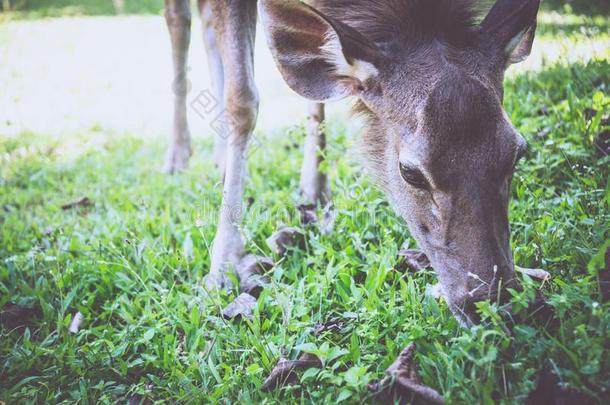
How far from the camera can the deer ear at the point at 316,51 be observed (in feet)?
9.35

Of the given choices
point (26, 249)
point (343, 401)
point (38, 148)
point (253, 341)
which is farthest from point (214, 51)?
point (343, 401)

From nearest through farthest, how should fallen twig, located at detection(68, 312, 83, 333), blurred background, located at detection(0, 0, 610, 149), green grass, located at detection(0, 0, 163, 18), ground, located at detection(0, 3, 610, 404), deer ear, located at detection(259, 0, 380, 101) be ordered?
ground, located at detection(0, 3, 610, 404)
deer ear, located at detection(259, 0, 380, 101)
fallen twig, located at detection(68, 312, 83, 333)
blurred background, located at detection(0, 0, 610, 149)
green grass, located at detection(0, 0, 163, 18)

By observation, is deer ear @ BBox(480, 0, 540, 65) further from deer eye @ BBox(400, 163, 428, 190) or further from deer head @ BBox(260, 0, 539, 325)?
deer eye @ BBox(400, 163, 428, 190)

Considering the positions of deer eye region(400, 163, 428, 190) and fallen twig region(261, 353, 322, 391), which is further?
deer eye region(400, 163, 428, 190)

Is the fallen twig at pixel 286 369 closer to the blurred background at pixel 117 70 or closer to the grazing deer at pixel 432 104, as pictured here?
the grazing deer at pixel 432 104

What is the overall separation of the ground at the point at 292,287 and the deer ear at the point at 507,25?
995 mm

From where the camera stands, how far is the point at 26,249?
13.9 feet

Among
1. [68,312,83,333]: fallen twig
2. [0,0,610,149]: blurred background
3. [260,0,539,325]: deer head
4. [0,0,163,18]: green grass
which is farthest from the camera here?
[0,0,163,18]: green grass

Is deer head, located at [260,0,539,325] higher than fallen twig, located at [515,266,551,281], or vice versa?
deer head, located at [260,0,539,325]

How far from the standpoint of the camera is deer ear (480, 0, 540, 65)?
287cm

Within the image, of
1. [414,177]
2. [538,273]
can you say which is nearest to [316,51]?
[414,177]

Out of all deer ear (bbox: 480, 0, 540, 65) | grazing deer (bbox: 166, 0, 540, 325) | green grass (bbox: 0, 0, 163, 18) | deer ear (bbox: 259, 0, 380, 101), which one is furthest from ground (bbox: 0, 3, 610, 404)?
green grass (bbox: 0, 0, 163, 18)

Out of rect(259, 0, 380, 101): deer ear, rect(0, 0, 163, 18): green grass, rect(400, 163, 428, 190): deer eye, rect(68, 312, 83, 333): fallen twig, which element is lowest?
rect(68, 312, 83, 333): fallen twig

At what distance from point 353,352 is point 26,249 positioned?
9.66ft
